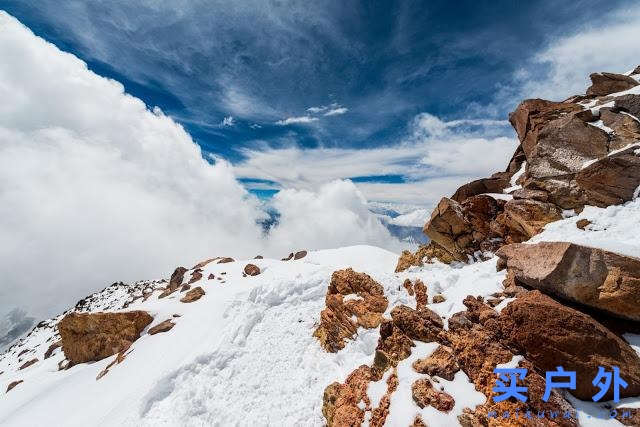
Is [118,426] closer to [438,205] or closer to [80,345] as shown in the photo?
[80,345]

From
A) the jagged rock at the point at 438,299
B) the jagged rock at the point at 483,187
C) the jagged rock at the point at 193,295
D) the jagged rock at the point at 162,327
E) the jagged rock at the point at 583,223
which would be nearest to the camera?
the jagged rock at the point at 438,299

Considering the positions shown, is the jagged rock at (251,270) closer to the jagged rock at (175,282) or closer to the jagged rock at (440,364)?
the jagged rock at (175,282)

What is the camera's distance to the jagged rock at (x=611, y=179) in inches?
782

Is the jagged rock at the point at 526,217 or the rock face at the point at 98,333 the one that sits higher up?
the jagged rock at the point at 526,217

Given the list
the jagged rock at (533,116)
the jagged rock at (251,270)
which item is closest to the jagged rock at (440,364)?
the jagged rock at (533,116)

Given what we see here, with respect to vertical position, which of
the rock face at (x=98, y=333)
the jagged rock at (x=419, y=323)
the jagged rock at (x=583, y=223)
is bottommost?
the rock face at (x=98, y=333)

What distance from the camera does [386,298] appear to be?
78.5ft

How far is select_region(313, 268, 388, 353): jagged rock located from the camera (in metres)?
22.2

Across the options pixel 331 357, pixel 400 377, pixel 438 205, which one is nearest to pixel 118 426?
pixel 331 357

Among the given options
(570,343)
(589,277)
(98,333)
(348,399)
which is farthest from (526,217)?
(98,333)

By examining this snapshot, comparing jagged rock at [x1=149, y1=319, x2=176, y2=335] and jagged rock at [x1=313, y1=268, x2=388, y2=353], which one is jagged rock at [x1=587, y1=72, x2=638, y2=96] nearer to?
jagged rock at [x1=313, y1=268, x2=388, y2=353]

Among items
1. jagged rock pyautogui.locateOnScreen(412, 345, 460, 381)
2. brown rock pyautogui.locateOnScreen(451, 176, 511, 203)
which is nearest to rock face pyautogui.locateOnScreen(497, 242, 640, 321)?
jagged rock pyautogui.locateOnScreen(412, 345, 460, 381)

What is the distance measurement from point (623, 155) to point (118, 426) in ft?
129

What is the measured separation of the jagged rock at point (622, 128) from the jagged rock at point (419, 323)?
814 inches
